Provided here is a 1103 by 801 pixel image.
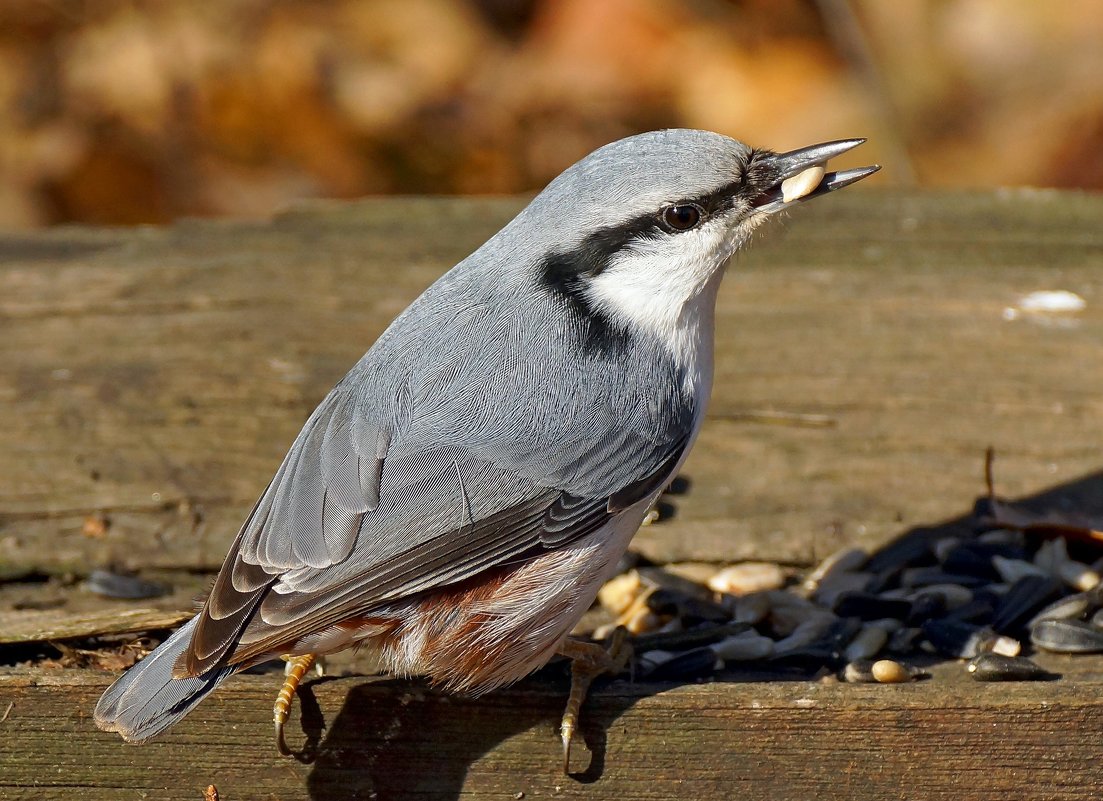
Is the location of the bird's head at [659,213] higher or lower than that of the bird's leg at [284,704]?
higher

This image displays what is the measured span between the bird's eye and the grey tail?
1.17m

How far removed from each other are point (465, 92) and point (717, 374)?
12.9ft

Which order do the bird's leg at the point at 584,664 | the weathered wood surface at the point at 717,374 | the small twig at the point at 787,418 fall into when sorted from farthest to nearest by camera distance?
the small twig at the point at 787,418 < the weathered wood surface at the point at 717,374 < the bird's leg at the point at 584,664

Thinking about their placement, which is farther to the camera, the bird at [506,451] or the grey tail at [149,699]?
the bird at [506,451]

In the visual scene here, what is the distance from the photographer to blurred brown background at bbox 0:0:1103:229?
6.59 meters

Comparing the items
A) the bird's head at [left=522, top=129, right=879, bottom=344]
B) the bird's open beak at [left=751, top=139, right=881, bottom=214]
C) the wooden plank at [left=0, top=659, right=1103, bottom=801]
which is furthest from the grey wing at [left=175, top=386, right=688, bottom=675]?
the bird's open beak at [left=751, top=139, right=881, bottom=214]

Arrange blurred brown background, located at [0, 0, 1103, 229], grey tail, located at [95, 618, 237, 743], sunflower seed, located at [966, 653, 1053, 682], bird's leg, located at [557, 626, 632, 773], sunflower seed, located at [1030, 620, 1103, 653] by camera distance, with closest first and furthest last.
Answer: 1. grey tail, located at [95, 618, 237, 743]
2. bird's leg, located at [557, 626, 632, 773]
3. sunflower seed, located at [966, 653, 1053, 682]
4. sunflower seed, located at [1030, 620, 1103, 653]
5. blurred brown background, located at [0, 0, 1103, 229]

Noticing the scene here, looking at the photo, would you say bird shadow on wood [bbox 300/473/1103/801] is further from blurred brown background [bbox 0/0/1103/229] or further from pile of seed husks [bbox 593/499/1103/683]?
blurred brown background [bbox 0/0/1103/229]

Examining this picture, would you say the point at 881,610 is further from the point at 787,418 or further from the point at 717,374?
the point at 717,374

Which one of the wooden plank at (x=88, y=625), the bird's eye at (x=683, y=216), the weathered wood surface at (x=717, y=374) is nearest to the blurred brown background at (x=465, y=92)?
the weathered wood surface at (x=717, y=374)

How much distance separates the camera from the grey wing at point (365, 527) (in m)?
2.16

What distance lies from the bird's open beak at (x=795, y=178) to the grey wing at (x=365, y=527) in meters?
0.57

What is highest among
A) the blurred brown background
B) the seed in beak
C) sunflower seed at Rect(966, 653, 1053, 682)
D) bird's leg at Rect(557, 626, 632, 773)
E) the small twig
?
the seed in beak

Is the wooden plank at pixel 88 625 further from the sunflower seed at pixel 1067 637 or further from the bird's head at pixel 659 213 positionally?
the sunflower seed at pixel 1067 637
